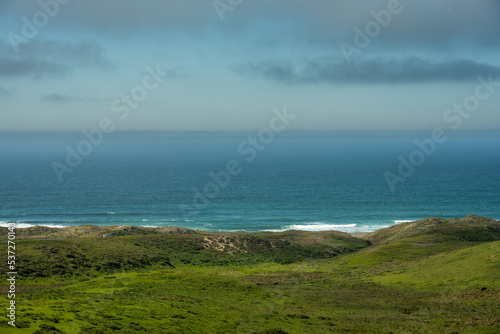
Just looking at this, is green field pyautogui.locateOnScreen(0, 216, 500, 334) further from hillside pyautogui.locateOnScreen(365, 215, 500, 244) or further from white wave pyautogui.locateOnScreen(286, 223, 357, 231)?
white wave pyautogui.locateOnScreen(286, 223, 357, 231)

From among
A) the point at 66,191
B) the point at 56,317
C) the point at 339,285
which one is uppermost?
the point at 66,191

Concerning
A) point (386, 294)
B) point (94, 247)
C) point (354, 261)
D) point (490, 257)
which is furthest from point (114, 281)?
point (490, 257)

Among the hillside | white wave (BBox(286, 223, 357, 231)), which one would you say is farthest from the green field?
white wave (BBox(286, 223, 357, 231))

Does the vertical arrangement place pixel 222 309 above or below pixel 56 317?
below

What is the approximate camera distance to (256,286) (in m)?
49.7

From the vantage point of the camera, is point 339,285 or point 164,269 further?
point 164,269

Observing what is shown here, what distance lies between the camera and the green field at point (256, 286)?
1241 inches

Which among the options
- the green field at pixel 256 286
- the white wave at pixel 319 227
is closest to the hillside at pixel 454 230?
the green field at pixel 256 286

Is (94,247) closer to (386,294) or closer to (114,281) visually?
(114,281)

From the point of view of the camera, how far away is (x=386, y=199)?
552 feet

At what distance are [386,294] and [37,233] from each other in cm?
7917

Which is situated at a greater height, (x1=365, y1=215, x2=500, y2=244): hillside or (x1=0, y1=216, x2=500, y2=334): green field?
(x1=365, y1=215, x2=500, y2=244): hillside

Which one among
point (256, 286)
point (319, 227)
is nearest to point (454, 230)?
point (319, 227)

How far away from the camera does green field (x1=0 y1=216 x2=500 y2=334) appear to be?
103ft
